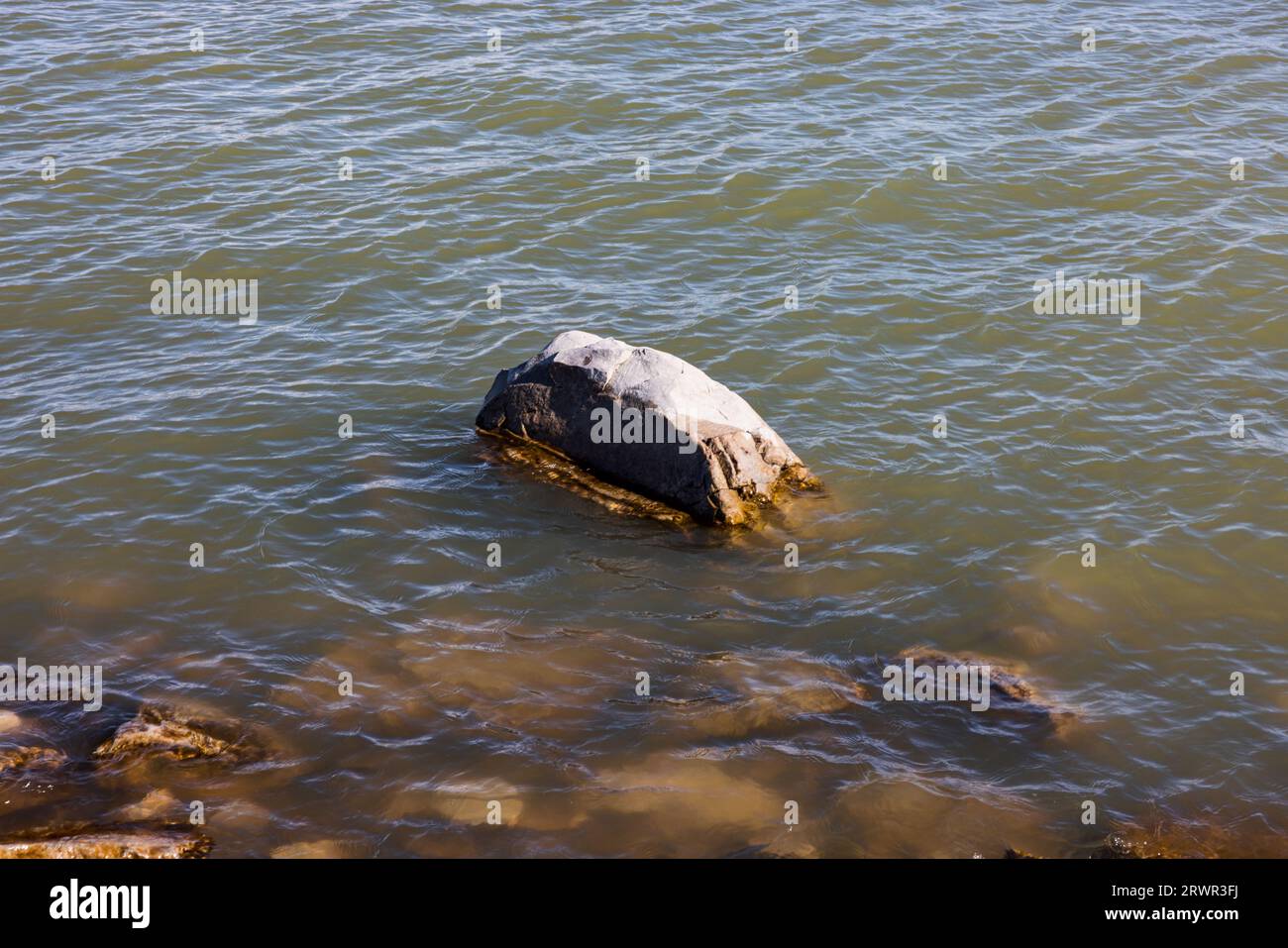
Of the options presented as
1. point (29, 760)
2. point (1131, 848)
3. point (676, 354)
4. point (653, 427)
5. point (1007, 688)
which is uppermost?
point (676, 354)

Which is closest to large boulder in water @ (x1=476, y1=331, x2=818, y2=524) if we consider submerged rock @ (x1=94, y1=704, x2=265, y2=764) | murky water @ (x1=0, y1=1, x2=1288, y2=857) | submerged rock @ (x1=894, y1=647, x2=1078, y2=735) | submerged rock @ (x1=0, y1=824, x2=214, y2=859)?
murky water @ (x1=0, y1=1, x2=1288, y2=857)

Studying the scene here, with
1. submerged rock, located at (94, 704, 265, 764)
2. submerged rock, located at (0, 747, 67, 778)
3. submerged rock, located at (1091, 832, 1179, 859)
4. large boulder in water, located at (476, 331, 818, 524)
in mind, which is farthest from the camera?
large boulder in water, located at (476, 331, 818, 524)

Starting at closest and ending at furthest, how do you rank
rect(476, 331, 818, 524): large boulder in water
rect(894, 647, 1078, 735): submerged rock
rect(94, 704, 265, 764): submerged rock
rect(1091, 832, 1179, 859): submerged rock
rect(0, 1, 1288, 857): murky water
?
rect(1091, 832, 1179, 859): submerged rock
rect(94, 704, 265, 764): submerged rock
rect(0, 1, 1288, 857): murky water
rect(894, 647, 1078, 735): submerged rock
rect(476, 331, 818, 524): large boulder in water

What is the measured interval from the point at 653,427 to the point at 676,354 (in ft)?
10.1

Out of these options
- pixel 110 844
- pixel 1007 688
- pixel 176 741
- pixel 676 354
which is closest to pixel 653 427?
pixel 676 354

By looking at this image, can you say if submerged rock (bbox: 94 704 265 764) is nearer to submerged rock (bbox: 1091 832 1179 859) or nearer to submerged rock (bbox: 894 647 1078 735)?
submerged rock (bbox: 894 647 1078 735)

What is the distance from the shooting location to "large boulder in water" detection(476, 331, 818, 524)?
499 inches

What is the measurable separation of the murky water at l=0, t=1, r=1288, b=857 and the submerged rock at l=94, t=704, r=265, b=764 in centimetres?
20

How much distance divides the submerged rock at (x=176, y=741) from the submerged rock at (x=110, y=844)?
89 centimetres

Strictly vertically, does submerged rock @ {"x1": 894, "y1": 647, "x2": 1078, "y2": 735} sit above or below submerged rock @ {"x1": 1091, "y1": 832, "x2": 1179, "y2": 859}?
above

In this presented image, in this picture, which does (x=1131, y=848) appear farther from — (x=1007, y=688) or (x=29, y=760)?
(x=29, y=760)

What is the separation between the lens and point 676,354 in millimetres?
15594

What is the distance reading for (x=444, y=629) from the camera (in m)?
11.4

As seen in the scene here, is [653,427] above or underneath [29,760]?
above
